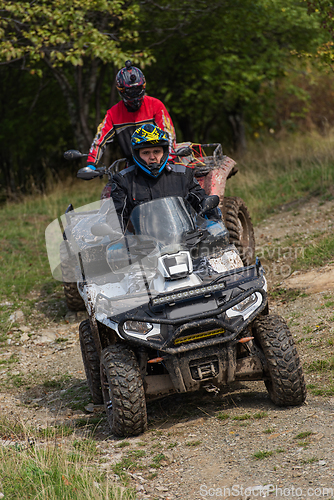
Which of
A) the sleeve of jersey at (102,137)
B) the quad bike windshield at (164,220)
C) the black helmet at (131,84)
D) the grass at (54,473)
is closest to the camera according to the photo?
the grass at (54,473)

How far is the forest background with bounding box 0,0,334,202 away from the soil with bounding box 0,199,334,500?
23.3ft

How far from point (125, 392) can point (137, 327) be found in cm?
49

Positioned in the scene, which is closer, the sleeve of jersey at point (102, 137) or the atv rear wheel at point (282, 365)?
the atv rear wheel at point (282, 365)

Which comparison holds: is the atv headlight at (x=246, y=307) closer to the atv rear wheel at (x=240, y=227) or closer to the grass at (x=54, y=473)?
the grass at (x=54, y=473)

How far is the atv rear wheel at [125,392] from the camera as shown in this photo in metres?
4.42

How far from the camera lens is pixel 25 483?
3.69m

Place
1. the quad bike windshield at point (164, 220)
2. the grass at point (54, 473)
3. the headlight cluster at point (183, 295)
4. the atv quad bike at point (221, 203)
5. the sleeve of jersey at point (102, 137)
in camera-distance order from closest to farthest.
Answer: the grass at point (54, 473) < the headlight cluster at point (183, 295) < the quad bike windshield at point (164, 220) < the sleeve of jersey at point (102, 137) < the atv quad bike at point (221, 203)

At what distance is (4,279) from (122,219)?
501 cm

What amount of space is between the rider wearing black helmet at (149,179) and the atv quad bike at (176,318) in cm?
31

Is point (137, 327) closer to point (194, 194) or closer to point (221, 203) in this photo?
point (194, 194)

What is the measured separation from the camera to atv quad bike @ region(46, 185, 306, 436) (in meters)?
4.29

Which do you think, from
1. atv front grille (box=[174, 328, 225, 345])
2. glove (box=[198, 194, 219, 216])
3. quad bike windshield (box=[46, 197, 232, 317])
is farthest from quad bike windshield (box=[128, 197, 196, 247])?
atv front grille (box=[174, 328, 225, 345])

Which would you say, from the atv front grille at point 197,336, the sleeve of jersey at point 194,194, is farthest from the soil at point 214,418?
the sleeve of jersey at point 194,194

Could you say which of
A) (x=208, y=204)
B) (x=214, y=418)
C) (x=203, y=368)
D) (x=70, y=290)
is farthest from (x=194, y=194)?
(x=70, y=290)
